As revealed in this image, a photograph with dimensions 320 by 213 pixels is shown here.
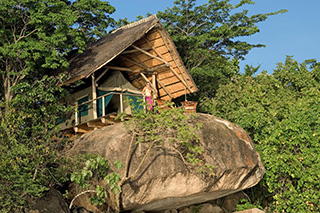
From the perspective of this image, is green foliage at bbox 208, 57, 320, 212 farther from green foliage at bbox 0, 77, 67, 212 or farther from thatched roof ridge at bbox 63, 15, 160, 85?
green foliage at bbox 0, 77, 67, 212

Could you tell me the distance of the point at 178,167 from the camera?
11383 millimetres

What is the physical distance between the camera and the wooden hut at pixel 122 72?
1440 cm

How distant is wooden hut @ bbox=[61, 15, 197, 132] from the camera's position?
14.4 metres

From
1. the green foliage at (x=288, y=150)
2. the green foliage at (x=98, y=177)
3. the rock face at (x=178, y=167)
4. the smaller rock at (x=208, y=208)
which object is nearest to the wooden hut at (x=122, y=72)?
the rock face at (x=178, y=167)

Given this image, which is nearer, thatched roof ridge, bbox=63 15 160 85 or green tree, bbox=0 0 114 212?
green tree, bbox=0 0 114 212

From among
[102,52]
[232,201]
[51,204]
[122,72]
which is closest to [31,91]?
[102,52]

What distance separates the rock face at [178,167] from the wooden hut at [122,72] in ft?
6.87

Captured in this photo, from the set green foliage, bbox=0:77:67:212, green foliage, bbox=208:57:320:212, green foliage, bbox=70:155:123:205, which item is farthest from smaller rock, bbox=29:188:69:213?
green foliage, bbox=208:57:320:212

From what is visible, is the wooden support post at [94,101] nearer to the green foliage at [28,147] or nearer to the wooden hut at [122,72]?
the wooden hut at [122,72]

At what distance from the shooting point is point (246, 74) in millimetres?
22281

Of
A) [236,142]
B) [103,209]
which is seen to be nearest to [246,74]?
[236,142]

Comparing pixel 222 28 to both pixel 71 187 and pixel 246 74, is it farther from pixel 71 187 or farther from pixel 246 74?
pixel 71 187

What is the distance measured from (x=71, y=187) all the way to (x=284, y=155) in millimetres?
7183

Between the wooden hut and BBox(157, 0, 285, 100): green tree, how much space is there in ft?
16.0
